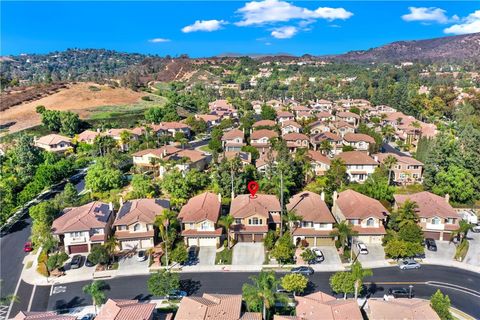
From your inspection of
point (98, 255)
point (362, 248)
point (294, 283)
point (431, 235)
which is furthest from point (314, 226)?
point (98, 255)

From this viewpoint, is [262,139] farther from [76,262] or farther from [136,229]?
[76,262]

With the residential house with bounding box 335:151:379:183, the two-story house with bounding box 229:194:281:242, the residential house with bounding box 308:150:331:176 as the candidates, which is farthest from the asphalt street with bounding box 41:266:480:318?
the residential house with bounding box 308:150:331:176

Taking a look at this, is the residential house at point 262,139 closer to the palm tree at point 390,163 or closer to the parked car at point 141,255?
the palm tree at point 390,163

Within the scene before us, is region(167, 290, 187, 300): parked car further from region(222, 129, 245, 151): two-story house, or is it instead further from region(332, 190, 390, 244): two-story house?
region(222, 129, 245, 151): two-story house

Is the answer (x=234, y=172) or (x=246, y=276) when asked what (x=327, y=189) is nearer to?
(x=234, y=172)

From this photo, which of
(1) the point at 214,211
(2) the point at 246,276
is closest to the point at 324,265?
(2) the point at 246,276
